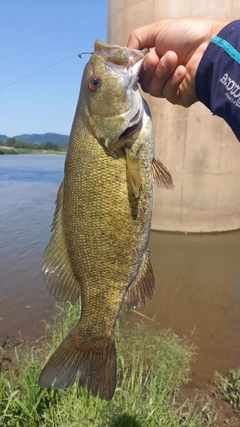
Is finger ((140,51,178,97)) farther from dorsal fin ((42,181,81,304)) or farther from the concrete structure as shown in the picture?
the concrete structure

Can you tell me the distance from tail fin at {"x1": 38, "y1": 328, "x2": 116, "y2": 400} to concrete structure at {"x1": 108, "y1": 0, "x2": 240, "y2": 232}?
7652 mm

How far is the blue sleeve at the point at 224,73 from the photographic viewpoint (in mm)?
1696

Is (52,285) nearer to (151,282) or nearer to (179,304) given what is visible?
(151,282)

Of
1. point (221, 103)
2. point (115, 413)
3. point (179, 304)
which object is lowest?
point (179, 304)

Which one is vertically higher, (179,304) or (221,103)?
(221,103)

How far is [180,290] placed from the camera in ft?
22.2

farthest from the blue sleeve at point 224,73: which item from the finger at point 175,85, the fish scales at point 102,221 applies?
the fish scales at point 102,221

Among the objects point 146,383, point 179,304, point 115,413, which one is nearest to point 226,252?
point 179,304

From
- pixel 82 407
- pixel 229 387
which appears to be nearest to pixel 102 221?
pixel 82 407

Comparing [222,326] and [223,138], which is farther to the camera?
[223,138]

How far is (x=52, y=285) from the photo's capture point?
6.00 ft

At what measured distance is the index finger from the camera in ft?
6.77

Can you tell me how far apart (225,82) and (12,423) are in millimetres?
2554

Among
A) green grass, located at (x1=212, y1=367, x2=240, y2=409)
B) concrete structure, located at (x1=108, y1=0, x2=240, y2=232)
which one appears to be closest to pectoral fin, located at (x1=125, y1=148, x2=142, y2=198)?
green grass, located at (x1=212, y1=367, x2=240, y2=409)
